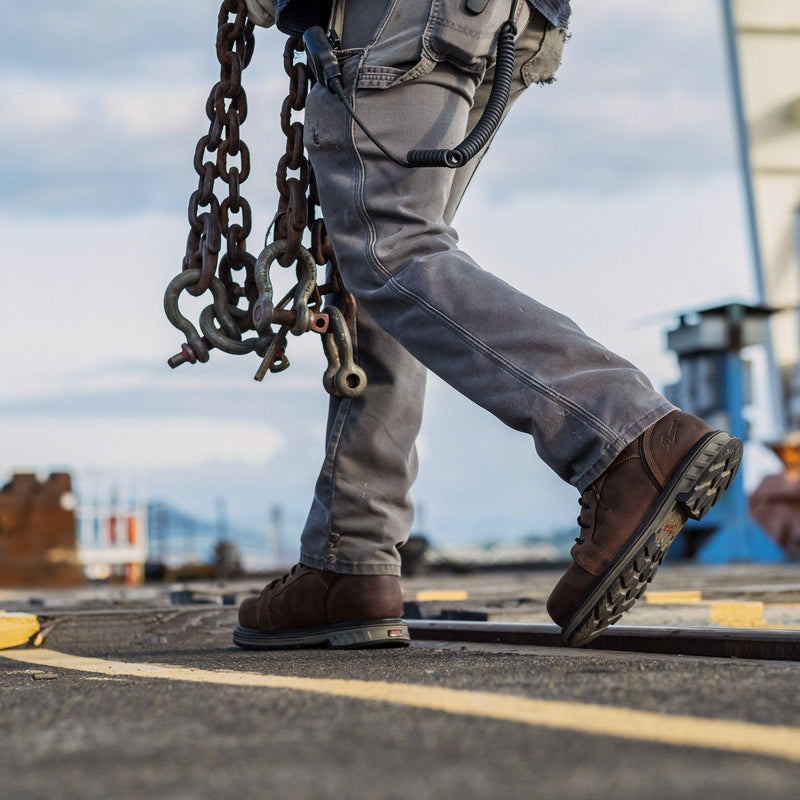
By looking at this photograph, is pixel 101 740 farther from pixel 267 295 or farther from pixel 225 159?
pixel 225 159

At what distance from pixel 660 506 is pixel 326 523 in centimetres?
78

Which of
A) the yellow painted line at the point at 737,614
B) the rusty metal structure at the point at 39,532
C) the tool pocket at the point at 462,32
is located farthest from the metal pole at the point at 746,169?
the tool pocket at the point at 462,32

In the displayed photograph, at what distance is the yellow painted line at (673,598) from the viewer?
3135 millimetres

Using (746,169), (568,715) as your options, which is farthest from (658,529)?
(746,169)

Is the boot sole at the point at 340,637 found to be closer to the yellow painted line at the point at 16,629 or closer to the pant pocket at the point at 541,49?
the yellow painted line at the point at 16,629

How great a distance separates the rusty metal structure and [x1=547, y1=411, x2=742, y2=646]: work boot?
704cm

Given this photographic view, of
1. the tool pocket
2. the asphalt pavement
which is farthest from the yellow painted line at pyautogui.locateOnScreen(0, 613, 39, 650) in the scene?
the tool pocket

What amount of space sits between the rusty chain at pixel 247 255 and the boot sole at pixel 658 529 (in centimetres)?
74

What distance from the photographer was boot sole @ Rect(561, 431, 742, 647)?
1681 mm

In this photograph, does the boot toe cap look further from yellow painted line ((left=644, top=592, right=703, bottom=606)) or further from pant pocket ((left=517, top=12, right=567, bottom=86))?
yellow painted line ((left=644, top=592, right=703, bottom=606))

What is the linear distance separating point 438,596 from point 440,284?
2.07 m

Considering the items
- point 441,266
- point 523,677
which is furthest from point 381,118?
point 523,677

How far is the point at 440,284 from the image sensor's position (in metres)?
1.85

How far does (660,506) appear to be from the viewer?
5.52 ft
